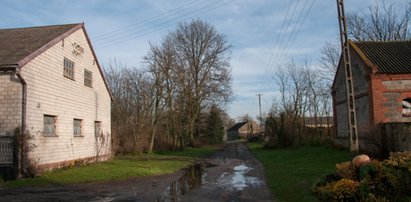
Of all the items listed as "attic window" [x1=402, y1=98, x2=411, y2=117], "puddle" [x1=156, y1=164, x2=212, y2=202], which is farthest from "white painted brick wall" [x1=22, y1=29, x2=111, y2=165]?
"attic window" [x1=402, y1=98, x2=411, y2=117]

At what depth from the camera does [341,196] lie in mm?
9305

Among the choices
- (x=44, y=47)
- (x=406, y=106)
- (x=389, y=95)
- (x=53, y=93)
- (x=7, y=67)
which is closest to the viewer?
(x=7, y=67)

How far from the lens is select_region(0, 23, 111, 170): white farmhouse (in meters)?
17.0

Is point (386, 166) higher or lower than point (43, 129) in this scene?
lower

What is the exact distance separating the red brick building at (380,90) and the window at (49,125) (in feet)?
53.4

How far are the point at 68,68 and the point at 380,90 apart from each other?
18.0 metres

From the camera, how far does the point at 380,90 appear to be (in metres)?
23.2

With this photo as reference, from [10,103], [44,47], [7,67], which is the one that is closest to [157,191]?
[10,103]

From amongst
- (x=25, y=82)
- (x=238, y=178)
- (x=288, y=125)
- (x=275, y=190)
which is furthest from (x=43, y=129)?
(x=288, y=125)

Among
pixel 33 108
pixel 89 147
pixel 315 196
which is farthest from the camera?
pixel 89 147

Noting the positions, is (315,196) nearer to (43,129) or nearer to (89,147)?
(43,129)

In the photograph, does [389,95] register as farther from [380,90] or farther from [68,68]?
[68,68]

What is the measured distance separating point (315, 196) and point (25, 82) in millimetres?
12875

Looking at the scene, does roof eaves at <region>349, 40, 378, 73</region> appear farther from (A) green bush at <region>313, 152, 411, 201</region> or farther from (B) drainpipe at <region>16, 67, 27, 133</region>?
(B) drainpipe at <region>16, 67, 27, 133</region>
